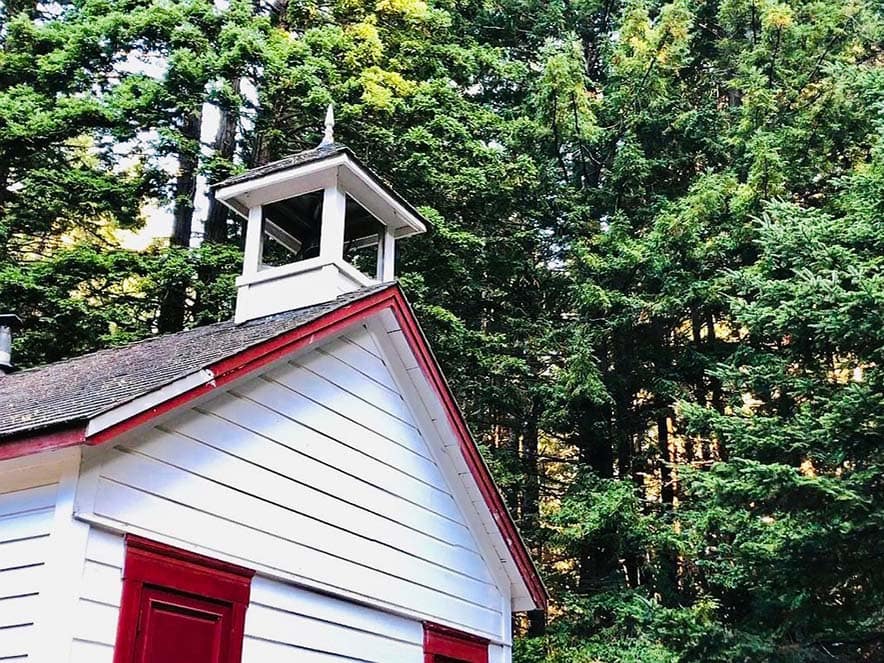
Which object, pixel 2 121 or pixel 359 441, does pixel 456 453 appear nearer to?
pixel 359 441

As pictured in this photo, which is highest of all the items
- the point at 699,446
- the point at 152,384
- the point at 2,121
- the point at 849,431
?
the point at 2,121

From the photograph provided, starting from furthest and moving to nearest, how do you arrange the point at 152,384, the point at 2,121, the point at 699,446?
the point at 699,446
the point at 2,121
the point at 152,384

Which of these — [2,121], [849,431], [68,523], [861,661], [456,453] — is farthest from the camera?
[2,121]

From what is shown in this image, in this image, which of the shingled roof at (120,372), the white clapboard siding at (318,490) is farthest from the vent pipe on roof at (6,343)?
the white clapboard siding at (318,490)

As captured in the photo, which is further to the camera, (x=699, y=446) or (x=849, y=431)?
(x=699, y=446)

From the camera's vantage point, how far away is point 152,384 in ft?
19.3

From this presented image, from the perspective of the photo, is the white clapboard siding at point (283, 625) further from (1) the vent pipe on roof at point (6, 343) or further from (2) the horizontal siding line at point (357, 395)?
(1) the vent pipe on roof at point (6, 343)

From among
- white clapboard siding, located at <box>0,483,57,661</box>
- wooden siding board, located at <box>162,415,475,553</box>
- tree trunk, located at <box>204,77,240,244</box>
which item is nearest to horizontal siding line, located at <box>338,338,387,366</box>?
wooden siding board, located at <box>162,415,475,553</box>

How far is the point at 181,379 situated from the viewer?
591 centimetres

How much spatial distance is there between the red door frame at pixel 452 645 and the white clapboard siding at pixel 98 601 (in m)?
3.65

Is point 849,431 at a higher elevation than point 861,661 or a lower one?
higher

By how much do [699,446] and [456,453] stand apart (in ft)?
44.7

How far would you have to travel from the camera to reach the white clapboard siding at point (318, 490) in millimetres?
6000

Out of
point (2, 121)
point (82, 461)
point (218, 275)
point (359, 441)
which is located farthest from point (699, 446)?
point (82, 461)
